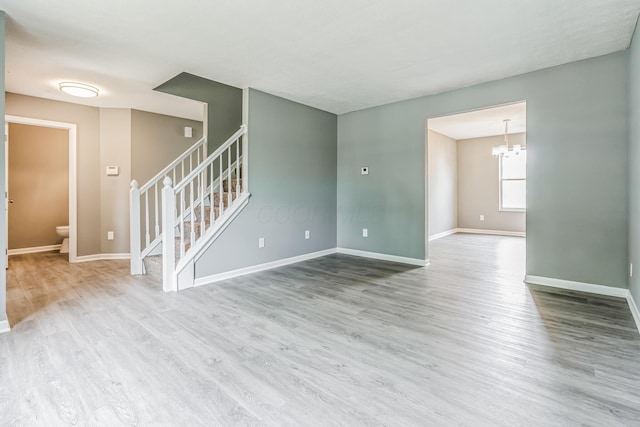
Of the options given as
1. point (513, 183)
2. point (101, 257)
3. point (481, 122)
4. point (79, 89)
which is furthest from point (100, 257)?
point (513, 183)

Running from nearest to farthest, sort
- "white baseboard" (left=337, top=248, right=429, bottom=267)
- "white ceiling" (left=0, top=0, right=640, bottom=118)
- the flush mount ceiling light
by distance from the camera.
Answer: "white ceiling" (left=0, top=0, right=640, bottom=118) < the flush mount ceiling light < "white baseboard" (left=337, top=248, right=429, bottom=267)

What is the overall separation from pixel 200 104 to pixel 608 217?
17.1 ft

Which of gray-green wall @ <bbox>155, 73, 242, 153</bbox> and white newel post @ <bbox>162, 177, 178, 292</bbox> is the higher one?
gray-green wall @ <bbox>155, 73, 242, 153</bbox>

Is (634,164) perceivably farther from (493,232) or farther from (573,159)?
(493,232)

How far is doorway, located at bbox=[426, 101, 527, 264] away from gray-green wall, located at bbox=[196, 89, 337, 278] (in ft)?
9.41

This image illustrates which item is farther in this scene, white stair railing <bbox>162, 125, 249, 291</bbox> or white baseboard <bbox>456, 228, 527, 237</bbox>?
white baseboard <bbox>456, 228, 527, 237</bbox>

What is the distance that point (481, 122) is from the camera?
20.2 feet

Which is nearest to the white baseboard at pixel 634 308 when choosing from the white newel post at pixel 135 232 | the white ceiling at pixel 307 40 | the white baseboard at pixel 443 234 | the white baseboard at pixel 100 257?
the white ceiling at pixel 307 40

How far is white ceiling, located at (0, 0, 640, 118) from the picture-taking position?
7.53 feet

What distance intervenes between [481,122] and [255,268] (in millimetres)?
5128

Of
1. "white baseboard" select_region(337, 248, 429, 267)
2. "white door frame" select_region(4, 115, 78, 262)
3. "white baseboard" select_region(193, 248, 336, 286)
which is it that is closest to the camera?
"white baseboard" select_region(193, 248, 336, 286)

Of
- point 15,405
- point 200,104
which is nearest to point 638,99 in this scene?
point 15,405

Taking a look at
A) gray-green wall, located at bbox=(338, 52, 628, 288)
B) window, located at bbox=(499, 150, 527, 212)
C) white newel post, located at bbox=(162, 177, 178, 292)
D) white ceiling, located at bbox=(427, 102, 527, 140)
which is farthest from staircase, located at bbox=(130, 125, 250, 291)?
window, located at bbox=(499, 150, 527, 212)

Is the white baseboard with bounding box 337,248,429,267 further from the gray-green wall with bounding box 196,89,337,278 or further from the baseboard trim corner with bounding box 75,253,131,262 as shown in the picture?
the baseboard trim corner with bounding box 75,253,131,262
